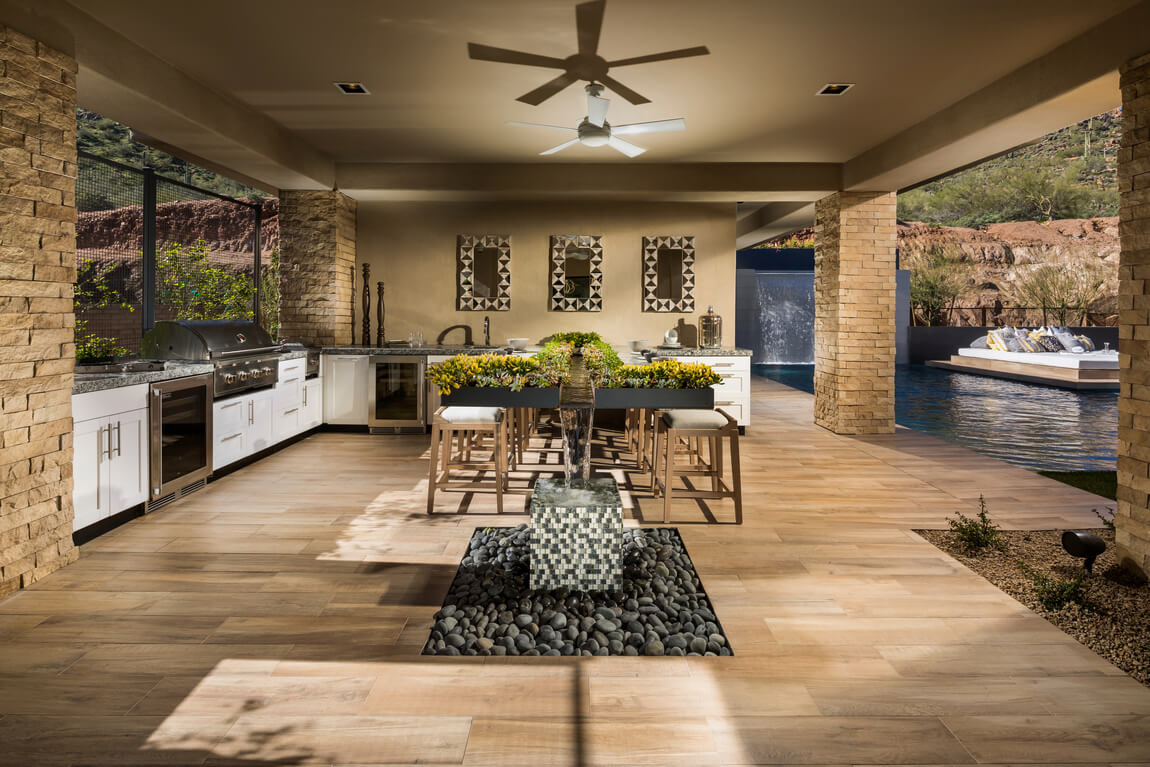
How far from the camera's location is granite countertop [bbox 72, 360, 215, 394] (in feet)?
12.1

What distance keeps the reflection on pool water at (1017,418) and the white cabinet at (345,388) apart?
20.6ft

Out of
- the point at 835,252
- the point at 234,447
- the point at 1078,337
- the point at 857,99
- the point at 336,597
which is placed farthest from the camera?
the point at 1078,337

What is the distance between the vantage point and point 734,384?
749 cm

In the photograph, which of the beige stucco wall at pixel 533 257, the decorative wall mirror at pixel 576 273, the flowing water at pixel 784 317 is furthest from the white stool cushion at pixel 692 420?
the flowing water at pixel 784 317

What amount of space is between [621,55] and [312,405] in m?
4.85

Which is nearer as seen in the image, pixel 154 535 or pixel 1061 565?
pixel 1061 565

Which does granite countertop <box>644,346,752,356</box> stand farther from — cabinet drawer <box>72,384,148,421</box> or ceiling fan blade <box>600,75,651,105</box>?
cabinet drawer <box>72,384,148,421</box>

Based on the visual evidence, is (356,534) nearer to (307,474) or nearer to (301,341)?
(307,474)

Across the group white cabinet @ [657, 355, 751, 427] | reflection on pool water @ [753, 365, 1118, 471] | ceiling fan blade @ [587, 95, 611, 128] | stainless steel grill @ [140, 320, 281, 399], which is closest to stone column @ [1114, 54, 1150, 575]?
reflection on pool water @ [753, 365, 1118, 471]

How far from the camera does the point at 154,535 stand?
12.9 ft

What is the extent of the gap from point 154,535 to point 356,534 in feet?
3.71

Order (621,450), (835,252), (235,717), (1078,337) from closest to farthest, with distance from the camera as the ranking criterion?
1. (235,717)
2. (621,450)
3. (835,252)
4. (1078,337)

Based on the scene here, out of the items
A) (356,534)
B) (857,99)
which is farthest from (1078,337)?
(356,534)

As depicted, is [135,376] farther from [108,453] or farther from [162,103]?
[162,103]
